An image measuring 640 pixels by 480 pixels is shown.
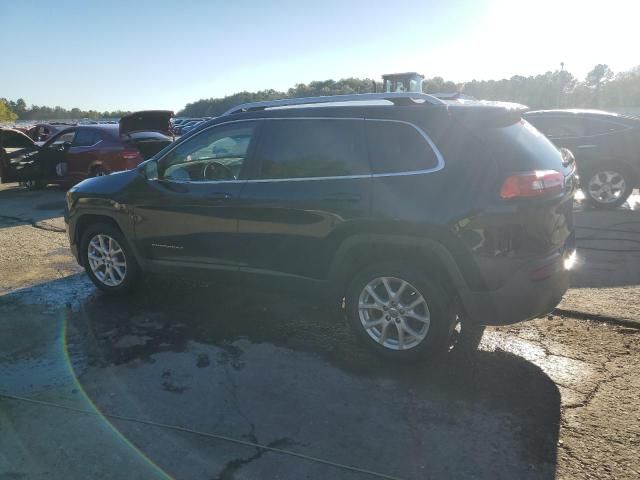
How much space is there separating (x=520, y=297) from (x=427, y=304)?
587 millimetres

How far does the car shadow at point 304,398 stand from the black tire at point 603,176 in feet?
19.7

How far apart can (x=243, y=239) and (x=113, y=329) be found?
4.56ft

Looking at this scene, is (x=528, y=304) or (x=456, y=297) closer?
(x=528, y=304)

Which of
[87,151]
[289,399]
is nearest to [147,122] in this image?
[87,151]

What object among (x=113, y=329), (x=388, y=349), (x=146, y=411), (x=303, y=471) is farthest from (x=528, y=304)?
(x=113, y=329)

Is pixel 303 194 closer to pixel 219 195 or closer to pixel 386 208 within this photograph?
pixel 386 208

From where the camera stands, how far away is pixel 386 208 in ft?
11.2

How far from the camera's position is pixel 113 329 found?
4297 millimetres

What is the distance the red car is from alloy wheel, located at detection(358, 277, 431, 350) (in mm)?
7907

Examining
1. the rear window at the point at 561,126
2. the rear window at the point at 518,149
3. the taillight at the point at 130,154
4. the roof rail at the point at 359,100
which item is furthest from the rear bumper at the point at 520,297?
the taillight at the point at 130,154

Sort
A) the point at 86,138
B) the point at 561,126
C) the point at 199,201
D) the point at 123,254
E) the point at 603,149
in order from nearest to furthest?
1. the point at 199,201
2. the point at 123,254
3. the point at 603,149
4. the point at 561,126
5. the point at 86,138

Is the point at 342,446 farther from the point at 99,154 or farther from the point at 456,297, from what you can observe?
the point at 99,154

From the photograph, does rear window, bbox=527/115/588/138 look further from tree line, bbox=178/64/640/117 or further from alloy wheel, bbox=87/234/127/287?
tree line, bbox=178/64/640/117

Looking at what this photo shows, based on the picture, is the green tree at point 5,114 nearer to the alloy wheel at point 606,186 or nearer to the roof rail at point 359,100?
the alloy wheel at point 606,186
